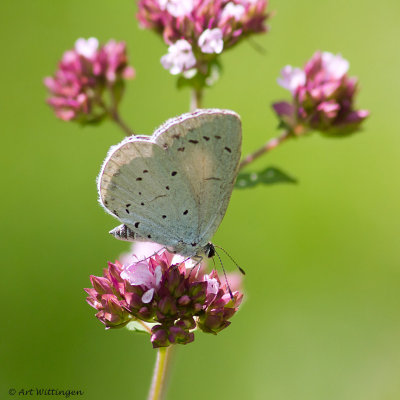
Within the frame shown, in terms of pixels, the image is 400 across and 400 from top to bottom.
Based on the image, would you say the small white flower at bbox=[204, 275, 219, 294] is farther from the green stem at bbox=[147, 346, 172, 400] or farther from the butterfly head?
the green stem at bbox=[147, 346, 172, 400]

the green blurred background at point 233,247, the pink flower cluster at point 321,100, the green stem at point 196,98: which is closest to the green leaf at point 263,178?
the pink flower cluster at point 321,100

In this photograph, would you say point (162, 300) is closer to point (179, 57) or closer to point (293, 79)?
point (179, 57)

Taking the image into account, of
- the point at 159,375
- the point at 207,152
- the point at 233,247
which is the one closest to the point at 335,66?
the point at 207,152

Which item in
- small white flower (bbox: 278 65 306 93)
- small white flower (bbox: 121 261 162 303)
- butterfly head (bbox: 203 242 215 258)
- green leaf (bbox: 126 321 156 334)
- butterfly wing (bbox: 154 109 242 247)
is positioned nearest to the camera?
butterfly wing (bbox: 154 109 242 247)

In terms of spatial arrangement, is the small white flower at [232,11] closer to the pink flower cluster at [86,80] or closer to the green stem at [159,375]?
the pink flower cluster at [86,80]

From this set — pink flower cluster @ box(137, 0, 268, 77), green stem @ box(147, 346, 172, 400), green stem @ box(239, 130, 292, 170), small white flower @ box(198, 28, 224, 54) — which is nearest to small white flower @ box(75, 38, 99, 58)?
pink flower cluster @ box(137, 0, 268, 77)

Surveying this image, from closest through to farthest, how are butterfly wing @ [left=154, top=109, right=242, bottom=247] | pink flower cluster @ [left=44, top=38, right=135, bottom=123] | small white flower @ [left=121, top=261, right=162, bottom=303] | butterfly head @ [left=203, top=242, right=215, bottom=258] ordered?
butterfly wing @ [left=154, top=109, right=242, bottom=247] < small white flower @ [left=121, top=261, right=162, bottom=303] < butterfly head @ [left=203, top=242, right=215, bottom=258] < pink flower cluster @ [left=44, top=38, right=135, bottom=123]
